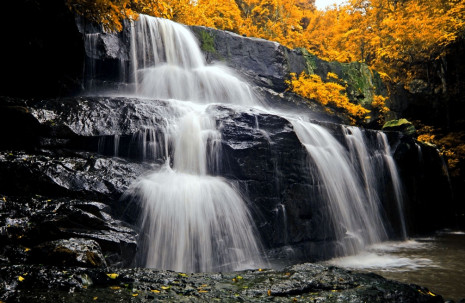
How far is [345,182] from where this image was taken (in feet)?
26.9

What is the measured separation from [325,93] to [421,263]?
7.66 meters

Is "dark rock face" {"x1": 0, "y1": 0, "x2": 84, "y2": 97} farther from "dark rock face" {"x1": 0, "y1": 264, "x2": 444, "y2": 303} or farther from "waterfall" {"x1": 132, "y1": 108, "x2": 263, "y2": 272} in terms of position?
"dark rock face" {"x1": 0, "y1": 264, "x2": 444, "y2": 303}

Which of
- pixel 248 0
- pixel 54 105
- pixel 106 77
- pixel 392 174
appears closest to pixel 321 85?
pixel 392 174

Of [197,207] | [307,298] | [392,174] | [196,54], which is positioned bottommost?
[307,298]

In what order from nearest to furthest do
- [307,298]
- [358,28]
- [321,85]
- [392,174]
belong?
[307,298]
[392,174]
[321,85]
[358,28]

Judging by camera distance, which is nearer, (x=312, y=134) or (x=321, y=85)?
(x=312, y=134)

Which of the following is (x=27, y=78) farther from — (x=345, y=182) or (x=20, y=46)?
(x=345, y=182)

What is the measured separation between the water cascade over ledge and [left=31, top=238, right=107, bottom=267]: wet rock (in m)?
1.32

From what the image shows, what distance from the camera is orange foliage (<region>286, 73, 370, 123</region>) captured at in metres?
12.1

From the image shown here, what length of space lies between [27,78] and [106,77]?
199 centimetres

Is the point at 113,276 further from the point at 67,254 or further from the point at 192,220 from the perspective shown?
the point at 192,220

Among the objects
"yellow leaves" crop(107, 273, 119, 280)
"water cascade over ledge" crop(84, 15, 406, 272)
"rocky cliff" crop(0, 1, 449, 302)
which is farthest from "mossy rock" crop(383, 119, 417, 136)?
"yellow leaves" crop(107, 273, 119, 280)

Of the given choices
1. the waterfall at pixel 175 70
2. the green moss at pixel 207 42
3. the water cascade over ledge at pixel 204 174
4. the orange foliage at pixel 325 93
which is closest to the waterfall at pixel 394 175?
the water cascade over ledge at pixel 204 174

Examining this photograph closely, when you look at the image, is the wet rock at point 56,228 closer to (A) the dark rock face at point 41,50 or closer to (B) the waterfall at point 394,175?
(A) the dark rock face at point 41,50
